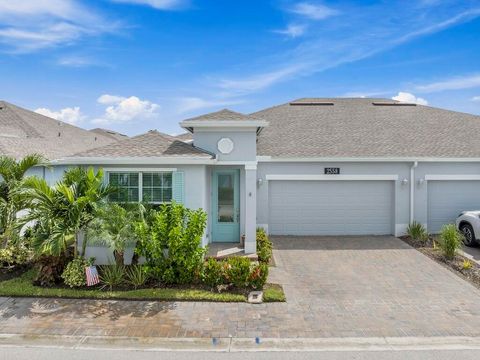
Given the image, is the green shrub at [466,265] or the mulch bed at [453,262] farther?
the green shrub at [466,265]

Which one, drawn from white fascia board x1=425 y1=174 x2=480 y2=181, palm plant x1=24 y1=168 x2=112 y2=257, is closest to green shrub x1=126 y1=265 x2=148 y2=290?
palm plant x1=24 y1=168 x2=112 y2=257

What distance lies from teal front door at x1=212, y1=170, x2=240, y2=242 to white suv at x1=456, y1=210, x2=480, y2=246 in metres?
8.70

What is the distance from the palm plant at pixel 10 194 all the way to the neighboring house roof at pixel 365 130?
862cm

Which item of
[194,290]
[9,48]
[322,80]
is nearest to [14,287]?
[194,290]

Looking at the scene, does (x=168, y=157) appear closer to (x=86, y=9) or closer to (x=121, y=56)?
(x=86, y=9)

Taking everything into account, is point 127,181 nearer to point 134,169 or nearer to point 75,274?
point 134,169

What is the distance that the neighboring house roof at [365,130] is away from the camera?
47.9ft

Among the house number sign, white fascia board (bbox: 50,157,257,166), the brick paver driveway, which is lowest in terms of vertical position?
the brick paver driveway

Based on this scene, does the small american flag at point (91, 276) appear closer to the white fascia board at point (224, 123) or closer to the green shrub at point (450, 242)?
the white fascia board at point (224, 123)

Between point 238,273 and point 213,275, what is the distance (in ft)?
2.11

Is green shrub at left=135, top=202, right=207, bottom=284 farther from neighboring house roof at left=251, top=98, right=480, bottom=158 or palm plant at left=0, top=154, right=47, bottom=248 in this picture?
neighboring house roof at left=251, top=98, right=480, bottom=158

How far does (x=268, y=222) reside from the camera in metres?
14.4

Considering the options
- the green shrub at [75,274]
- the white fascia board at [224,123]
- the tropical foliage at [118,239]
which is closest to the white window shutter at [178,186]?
the tropical foliage at [118,239]

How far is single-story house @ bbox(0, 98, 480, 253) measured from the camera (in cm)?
1011
